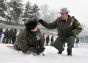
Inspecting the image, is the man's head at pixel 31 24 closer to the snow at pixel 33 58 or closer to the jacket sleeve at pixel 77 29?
the snow at pixel 33 58

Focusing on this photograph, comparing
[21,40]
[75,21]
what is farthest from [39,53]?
[75,21]

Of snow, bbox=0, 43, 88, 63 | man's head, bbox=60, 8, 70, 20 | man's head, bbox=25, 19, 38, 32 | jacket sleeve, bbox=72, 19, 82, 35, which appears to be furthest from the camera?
man's head, bbox=60, 8, 70, 20

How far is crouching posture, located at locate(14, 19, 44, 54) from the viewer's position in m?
3.87

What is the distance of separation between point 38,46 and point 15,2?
141ft

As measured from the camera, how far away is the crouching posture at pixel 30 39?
3.87 m

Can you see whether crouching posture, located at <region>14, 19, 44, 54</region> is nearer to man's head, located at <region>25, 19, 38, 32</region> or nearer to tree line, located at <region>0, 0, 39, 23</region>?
man's head, located at <region>25, 19, 38, 32</region>

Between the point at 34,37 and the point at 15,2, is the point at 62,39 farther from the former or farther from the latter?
the point at 15,2

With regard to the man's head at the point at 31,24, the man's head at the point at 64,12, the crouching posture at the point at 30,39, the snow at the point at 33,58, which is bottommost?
the snow at the point at 33,58

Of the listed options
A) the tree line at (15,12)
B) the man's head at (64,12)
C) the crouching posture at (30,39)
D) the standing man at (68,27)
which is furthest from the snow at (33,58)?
the tree line at (15,12)

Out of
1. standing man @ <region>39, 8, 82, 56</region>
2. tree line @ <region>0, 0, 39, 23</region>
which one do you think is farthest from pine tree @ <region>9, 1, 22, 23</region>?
standing man @ <region>39, 8, 82, 56</region>

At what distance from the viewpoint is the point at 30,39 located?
3998mm

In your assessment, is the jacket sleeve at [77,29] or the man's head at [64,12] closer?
the jacket sleeve at [77,29]

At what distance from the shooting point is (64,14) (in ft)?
14.4

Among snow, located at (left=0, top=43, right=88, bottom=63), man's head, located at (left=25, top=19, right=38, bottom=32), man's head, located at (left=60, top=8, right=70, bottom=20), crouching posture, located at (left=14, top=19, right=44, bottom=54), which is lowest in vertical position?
snow, located at (left=0, top=43, right=88, bottom=63)
